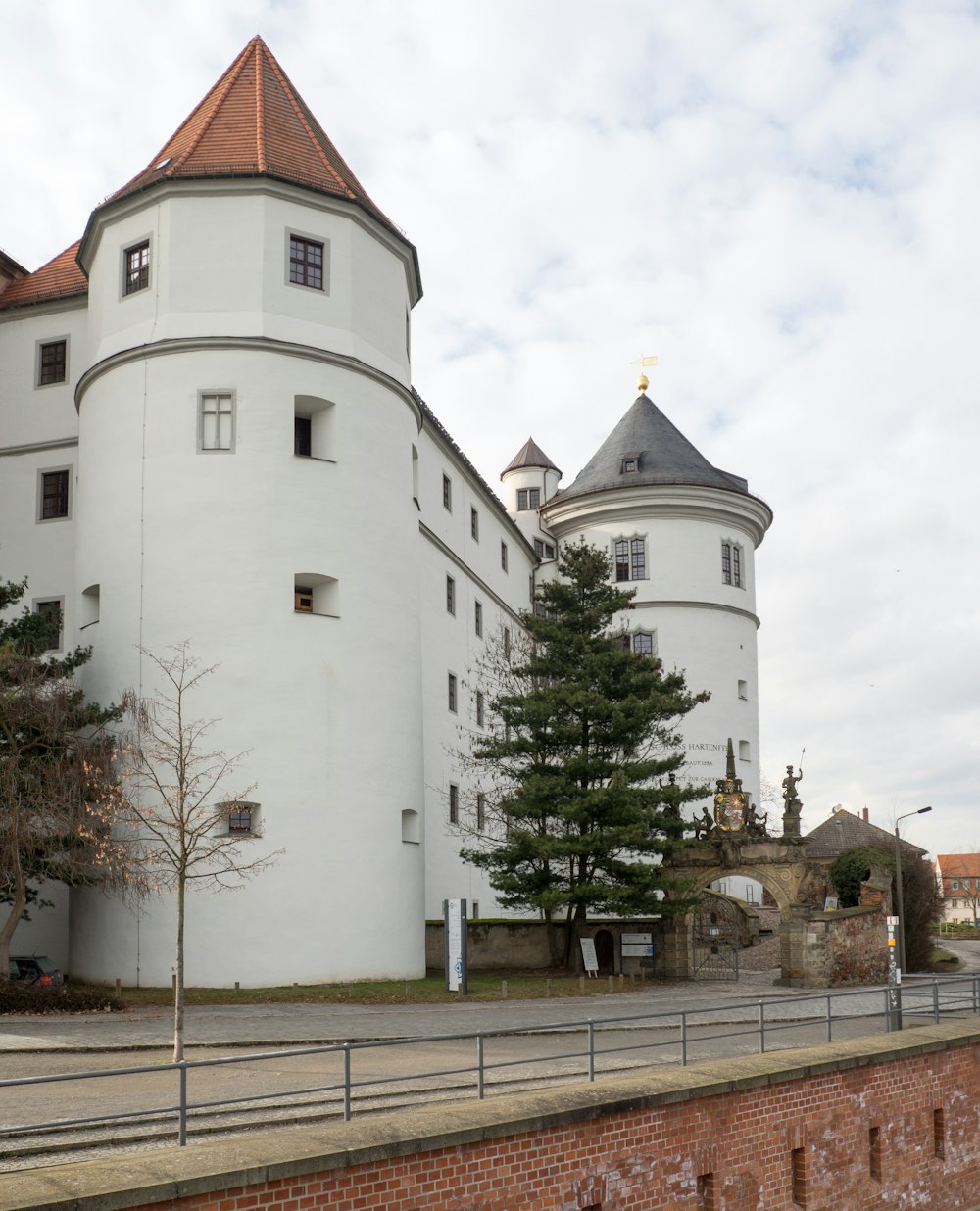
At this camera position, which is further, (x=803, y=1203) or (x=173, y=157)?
(x=173, y=157)

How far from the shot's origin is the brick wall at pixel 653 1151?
8844 mm

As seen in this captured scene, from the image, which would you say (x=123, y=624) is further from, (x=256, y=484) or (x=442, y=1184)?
(x=442, y=1184)

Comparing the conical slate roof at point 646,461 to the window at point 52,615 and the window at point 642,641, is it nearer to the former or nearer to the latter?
the window at point 642,641

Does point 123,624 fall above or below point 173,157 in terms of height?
below

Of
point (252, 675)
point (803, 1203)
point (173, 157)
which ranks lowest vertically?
point (803, 1203)

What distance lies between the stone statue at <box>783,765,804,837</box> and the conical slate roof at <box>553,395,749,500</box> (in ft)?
59.1

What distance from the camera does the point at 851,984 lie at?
104ft

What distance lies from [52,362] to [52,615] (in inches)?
301

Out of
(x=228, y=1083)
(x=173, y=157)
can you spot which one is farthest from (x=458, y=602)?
(x=228, y=1083)

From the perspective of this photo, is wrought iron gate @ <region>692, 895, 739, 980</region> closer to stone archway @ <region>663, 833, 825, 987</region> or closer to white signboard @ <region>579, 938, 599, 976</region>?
stone archway @ <region>663, 833, 825, 987</region>

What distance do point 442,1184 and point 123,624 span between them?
807 inches

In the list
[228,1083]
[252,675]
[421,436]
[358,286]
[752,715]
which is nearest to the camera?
[228,1083]

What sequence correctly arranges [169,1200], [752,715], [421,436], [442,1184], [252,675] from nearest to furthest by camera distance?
[169,1200], [442,1184], [252,675], [421,436], [752,715]

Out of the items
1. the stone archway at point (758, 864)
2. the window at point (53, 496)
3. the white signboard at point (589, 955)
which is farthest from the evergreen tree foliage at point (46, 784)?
the stone archway at point (758, 864)
